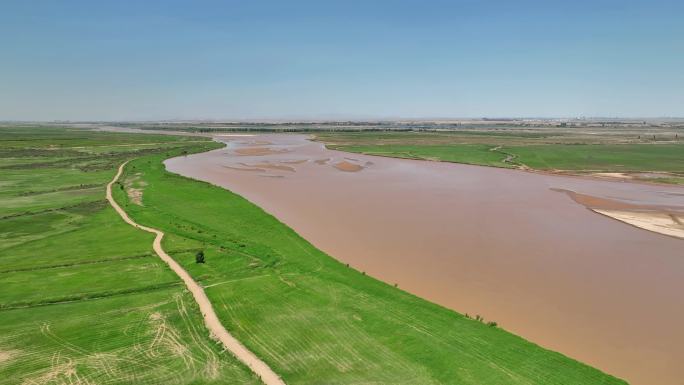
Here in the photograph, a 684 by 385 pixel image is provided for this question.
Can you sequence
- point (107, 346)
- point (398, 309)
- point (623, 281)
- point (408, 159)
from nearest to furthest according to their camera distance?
point (107, 346), point (398, 309), point (623, 281), point (408, 159)

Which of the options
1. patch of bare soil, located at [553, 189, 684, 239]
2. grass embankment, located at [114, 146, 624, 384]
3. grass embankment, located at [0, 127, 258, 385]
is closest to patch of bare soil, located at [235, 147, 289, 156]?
grass embankment, located at [0, 127, 258, 385]

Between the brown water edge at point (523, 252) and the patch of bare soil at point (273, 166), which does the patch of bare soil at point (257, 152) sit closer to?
the patch of bare soil at point (273, 166)

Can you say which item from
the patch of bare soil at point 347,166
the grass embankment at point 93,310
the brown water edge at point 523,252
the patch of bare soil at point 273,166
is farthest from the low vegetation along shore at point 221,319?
the patch of bare soil at point 347,166

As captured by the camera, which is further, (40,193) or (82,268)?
(40,193)

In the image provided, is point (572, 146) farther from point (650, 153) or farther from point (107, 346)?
point (107, 346)

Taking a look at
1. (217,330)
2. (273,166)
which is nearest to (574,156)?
(273,166)

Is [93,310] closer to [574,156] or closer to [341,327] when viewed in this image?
[341,327]

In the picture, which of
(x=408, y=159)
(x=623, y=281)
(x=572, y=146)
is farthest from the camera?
(x=572, y=146)

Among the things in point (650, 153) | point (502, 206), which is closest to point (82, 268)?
point (502, 206)
